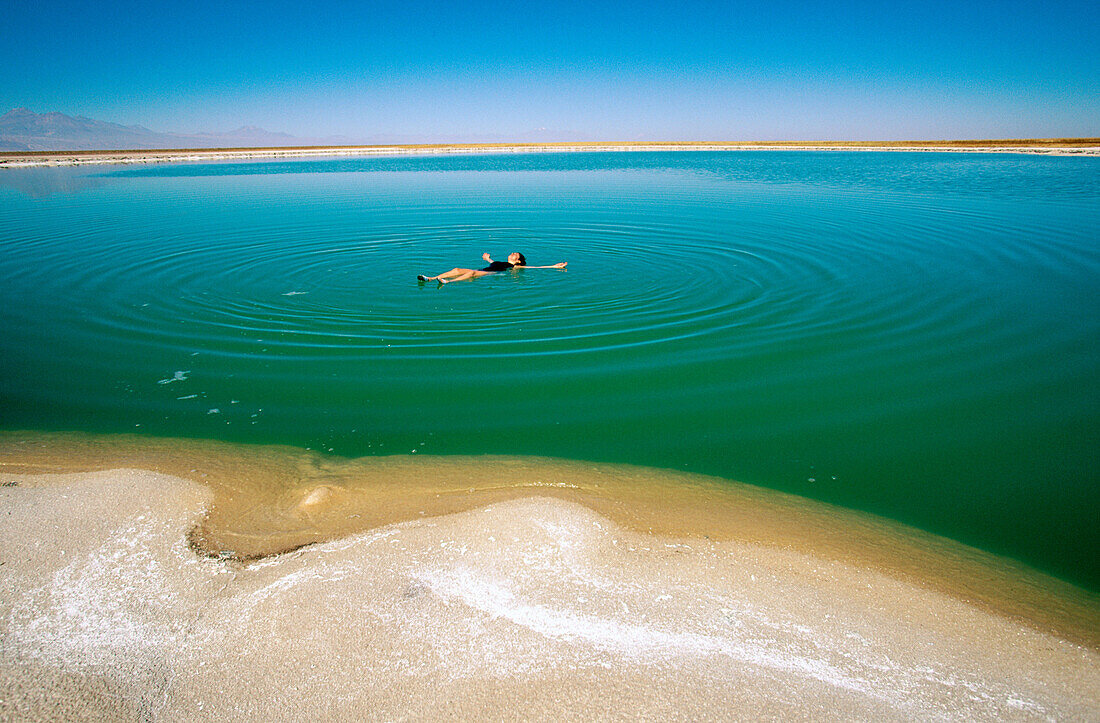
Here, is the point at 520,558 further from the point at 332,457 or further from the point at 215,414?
the point at 215,414

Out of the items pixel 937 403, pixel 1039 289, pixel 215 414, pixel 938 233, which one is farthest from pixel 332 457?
pixel 938 233

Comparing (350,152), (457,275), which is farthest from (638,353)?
(350,152)

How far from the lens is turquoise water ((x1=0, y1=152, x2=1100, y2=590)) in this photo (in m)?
7.43

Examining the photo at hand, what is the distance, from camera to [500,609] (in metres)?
4.72

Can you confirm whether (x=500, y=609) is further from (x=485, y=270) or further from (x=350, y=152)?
(x=350, y=152)

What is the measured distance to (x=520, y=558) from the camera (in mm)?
5332

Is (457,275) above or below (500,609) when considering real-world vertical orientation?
above

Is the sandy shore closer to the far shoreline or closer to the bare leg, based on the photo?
the bare leg

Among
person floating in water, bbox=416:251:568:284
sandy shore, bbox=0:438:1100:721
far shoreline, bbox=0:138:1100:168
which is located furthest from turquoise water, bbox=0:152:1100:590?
far shoreline, bbox=0:138:1100:168

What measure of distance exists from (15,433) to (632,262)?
45.1 feet

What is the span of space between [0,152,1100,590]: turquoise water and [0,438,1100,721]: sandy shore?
1.13 m

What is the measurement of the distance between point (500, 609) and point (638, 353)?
655 centimetres

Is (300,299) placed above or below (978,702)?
above

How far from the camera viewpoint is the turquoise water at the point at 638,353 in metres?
7.43
